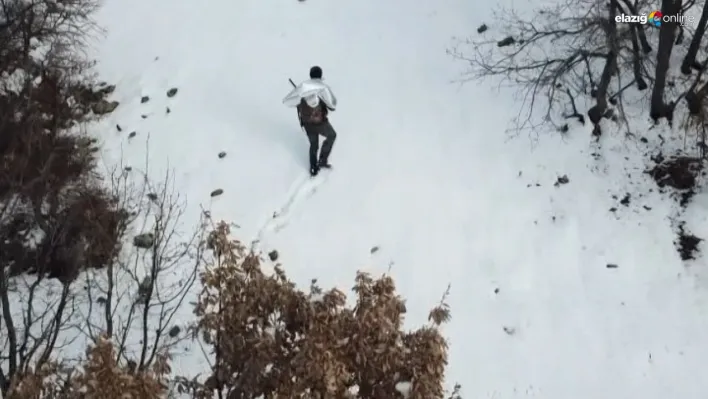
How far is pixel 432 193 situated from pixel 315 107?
1.95 m

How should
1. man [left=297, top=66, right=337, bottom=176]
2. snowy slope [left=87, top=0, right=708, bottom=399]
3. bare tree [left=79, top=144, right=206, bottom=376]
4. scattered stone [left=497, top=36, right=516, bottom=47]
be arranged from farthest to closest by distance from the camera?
scattered stone [left=497, top=36, right=516, bottom=47]
man [left=297, top=66, right=337, bottom=176]
bare tree [left=79, top=144, right=206, bottom=376]
snowy slope [left=87, top=0, right=708, bottom=399]

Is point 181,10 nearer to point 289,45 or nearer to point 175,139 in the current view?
point 289,45

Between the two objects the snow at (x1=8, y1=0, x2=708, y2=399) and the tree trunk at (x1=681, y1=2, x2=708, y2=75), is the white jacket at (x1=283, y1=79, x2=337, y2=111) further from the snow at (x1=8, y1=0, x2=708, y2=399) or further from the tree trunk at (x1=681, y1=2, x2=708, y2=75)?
the tree trunk at (x1=681, y1=2, x2=708, y2=75)

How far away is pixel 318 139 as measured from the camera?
9.94 metres

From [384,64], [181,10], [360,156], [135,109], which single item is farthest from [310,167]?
[181,10]

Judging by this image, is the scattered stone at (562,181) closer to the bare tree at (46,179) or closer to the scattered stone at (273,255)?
the scattered stone at (273,255)

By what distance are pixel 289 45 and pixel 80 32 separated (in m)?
3.97

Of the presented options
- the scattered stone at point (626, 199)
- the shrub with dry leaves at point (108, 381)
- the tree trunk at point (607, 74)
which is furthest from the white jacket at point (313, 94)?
the shrub with dry leaves at point (108, 381)

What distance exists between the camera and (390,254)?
926 centimetres

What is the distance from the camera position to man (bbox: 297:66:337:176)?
9.45 m

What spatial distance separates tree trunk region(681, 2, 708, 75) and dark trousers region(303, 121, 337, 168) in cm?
508

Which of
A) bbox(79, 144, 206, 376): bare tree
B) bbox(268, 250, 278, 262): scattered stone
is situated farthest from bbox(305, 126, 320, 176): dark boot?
bbox(79, 144, 206, 376): bare tree

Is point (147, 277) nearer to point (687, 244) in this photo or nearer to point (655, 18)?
point (687, 244)

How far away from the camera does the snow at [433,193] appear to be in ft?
26.7
